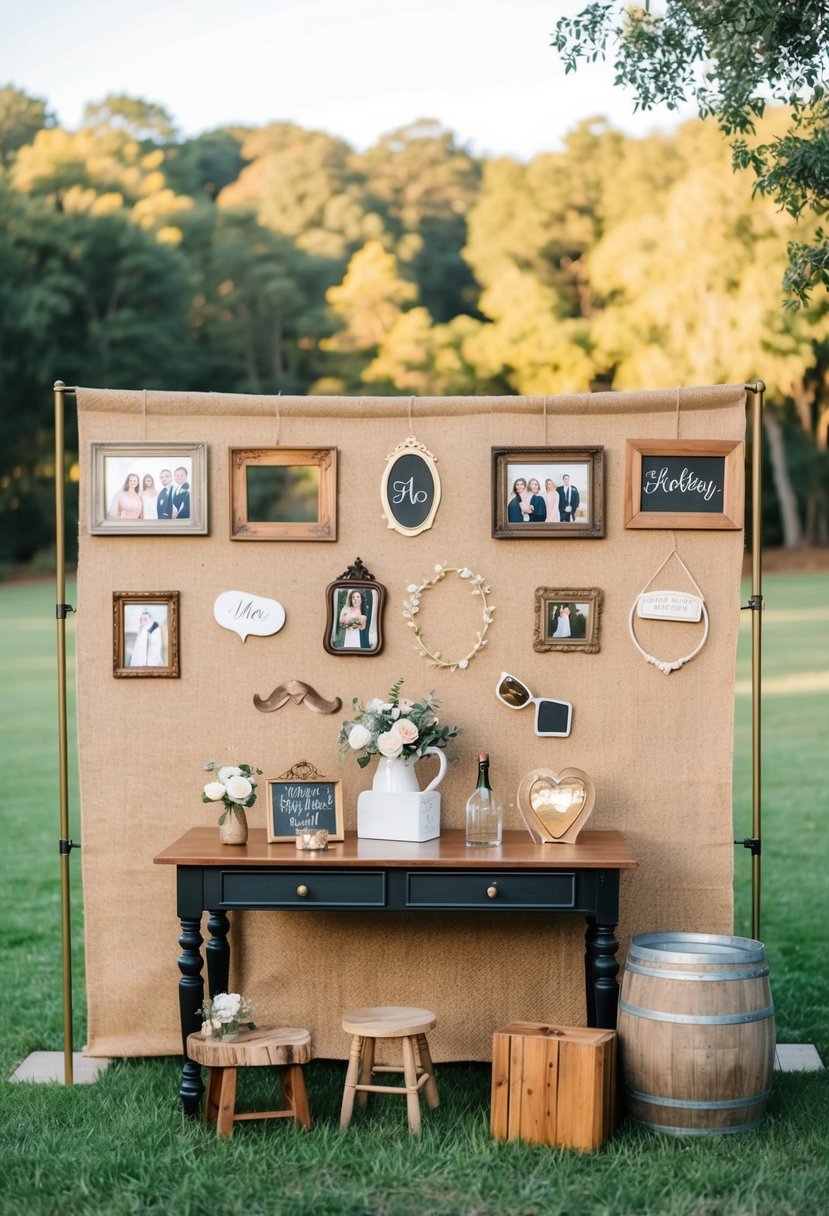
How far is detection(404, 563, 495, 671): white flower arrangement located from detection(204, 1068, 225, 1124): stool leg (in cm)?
150

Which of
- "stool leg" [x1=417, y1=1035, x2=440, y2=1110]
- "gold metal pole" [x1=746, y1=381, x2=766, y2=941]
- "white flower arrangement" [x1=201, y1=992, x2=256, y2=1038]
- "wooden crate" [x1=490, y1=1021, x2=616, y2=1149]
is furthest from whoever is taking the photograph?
"gold metal pole" [x1=746, y1=381, x2=766, y2=941]

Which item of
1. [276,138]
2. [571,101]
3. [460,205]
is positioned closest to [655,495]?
[571,101]

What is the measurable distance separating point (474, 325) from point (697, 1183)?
28.2 m

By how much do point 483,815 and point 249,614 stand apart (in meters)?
1.10

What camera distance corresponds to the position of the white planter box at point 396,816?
444 centimetres

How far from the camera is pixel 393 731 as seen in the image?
445 cm

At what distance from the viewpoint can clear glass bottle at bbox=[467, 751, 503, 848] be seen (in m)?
4.41

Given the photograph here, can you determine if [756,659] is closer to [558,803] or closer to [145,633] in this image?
[558,803]

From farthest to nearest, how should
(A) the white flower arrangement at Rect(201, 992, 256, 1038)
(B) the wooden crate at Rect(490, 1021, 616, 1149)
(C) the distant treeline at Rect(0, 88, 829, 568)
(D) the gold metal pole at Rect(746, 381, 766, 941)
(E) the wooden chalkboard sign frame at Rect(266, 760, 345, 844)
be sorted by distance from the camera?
(C) the distant treeline at Rect(0, 88, 829, 568) < (D) the gold metal pole at Rect(746, 381, 766, 941) < (E) the wooden chalkboard sign frame at Rect(266, 760, 345, 844) < (A) the white flower arrangement at Rect(201, 992, 256, 1038) < (B) the wooden crate at Rect(490, 1021, 616, 1149)

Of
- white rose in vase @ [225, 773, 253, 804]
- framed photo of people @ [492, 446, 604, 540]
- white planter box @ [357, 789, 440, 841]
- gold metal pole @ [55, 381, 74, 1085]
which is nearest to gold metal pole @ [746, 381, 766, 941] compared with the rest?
framed photo of people @ [492, 446, 604, 540]

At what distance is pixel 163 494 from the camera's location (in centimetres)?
489

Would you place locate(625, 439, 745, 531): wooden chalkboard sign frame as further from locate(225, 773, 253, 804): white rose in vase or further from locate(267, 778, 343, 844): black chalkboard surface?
locate(225, 773, 253, 804): white rose in vase

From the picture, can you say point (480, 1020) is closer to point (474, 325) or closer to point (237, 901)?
point (237, 901)

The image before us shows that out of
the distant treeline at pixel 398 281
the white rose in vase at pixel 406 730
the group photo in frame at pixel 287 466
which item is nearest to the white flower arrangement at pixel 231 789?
the white rose in vase at pixel 406 730
